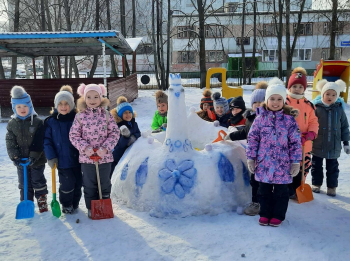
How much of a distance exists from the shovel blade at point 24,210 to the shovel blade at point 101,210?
2.36 feet

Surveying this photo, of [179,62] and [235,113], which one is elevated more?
[179,62]

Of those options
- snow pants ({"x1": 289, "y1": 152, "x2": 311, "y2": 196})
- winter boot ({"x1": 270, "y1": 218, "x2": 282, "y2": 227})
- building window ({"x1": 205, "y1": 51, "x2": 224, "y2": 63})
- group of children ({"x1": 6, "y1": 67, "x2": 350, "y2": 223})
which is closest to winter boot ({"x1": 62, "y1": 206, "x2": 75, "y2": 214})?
group of children ({"x1": 6, "y1": 67, "x2": 350, "y2": 223})

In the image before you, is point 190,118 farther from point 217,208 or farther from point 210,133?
point 217,208

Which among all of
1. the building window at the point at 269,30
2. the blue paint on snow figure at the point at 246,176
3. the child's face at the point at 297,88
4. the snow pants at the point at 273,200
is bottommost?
the snow pants at the point at 273,200

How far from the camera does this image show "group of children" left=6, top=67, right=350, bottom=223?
3.42 meters

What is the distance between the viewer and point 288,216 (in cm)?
381

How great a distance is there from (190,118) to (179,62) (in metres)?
28.1

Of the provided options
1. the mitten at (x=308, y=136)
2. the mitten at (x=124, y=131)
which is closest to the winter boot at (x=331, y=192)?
the mitten at (x=308, y=136)

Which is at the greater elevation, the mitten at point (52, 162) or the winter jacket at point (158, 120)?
the winter jacket at point (158, 120)

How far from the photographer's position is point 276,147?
3402 millimetres

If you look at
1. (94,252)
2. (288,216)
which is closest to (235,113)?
(288,216)

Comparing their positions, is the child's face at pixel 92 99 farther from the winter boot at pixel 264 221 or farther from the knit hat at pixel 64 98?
the winter boot at pixel 264 221

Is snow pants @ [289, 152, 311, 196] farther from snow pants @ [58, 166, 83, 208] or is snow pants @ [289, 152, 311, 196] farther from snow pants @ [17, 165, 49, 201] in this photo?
snow pants @ [17, 165, 49, 201]

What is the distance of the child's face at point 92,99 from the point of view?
3.71 m
